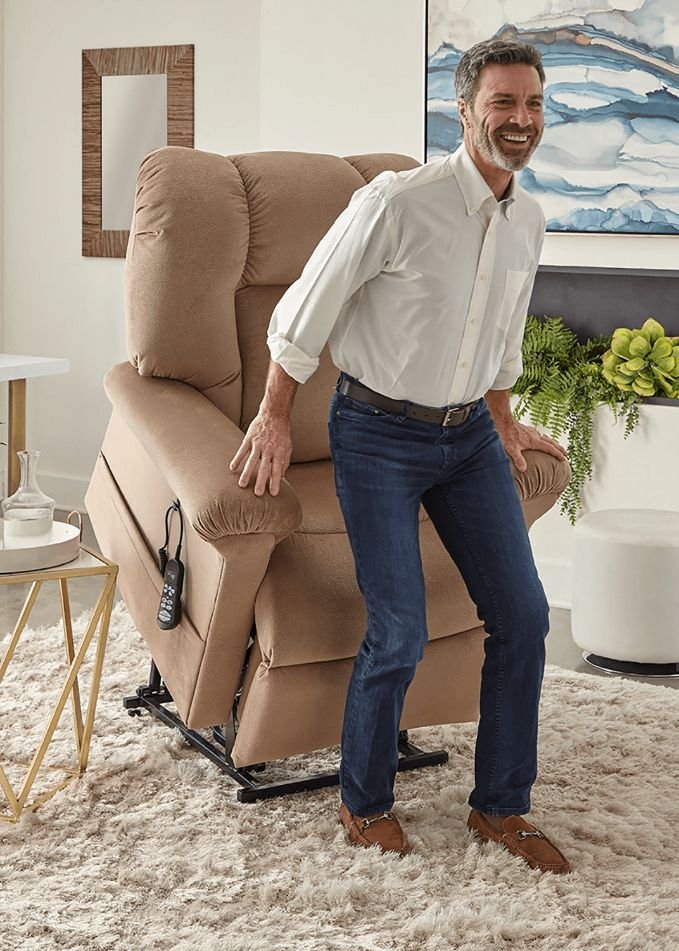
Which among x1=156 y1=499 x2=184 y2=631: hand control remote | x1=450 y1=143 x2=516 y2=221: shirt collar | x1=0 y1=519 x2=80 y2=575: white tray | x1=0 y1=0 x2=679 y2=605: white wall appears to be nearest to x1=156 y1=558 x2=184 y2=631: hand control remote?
x1=156 y1=499 x2=184 y2=631: hand control remote

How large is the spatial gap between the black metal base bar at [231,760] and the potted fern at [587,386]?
123 cm

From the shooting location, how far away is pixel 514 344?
2.23 meters

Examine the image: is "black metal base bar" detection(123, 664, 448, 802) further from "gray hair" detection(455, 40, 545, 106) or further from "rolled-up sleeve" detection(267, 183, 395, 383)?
"gray hair" detection(455, 40, 545, 106)

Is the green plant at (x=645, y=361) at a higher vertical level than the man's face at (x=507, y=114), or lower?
lower

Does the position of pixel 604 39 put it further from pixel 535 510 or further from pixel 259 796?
pixel 259 796

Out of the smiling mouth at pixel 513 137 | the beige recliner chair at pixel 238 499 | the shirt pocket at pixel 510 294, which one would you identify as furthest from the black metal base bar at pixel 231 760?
the smiling mouth at pixel 513 137

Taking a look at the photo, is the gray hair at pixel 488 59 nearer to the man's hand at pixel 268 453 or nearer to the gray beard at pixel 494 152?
the gray beard at pixel 494 152

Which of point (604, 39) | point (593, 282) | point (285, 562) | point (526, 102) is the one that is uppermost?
point (604, 39)

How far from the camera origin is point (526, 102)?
73.2 inches

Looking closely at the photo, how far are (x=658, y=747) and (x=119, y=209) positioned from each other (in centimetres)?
292

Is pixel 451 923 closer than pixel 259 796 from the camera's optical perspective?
Yes

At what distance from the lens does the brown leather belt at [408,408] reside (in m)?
1.96

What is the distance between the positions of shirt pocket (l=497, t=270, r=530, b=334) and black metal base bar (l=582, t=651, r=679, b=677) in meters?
1.31

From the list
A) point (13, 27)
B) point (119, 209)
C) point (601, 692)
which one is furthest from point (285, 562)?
point (13, 27)
